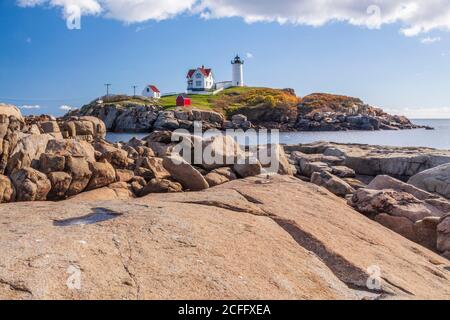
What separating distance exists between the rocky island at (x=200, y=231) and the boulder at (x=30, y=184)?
4cm

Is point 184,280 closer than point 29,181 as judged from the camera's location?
Yes

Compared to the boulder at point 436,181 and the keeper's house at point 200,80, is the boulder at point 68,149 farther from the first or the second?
the keeper's house at point 200,80

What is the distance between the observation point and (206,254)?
7.85 m

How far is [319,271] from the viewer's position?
8195 millimetres

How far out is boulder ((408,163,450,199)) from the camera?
769 inches

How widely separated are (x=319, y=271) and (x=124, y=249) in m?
3.66

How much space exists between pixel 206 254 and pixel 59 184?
308 inches

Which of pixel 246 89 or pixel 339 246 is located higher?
pixel 246 89

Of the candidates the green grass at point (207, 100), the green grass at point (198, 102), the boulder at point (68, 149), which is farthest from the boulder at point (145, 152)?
the green grass at point (198, 102)

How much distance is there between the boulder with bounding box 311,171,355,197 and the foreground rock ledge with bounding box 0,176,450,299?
6.18 m

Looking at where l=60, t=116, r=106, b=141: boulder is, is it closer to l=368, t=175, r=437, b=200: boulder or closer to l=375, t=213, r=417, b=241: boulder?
l=368, t=175, r=437, b=200: boulder

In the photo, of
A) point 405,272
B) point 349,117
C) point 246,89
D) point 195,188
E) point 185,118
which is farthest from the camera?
point 246,89
